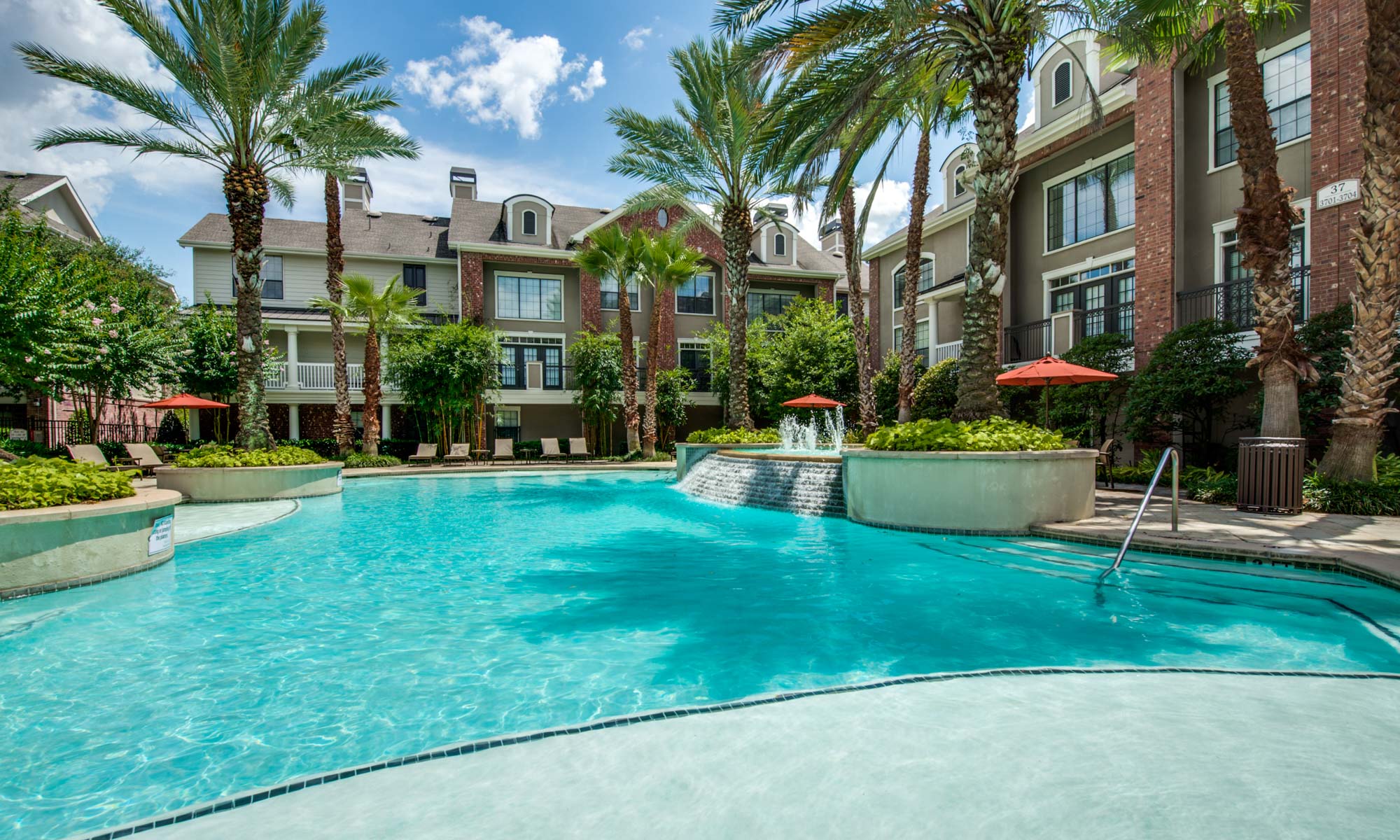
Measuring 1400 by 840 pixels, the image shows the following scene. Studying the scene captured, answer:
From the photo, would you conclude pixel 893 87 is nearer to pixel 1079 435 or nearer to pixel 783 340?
pixel 1079 435

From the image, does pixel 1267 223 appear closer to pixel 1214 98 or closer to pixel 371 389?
pixel 1214 98

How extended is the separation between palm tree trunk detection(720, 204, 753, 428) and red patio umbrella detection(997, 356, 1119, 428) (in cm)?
788

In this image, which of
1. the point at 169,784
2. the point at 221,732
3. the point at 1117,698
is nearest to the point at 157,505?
the point at 221,732

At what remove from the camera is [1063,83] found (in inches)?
763

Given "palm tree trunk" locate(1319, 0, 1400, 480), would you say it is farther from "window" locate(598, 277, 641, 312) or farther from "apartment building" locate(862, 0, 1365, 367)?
"window" locate(598, 277, 641, 312)

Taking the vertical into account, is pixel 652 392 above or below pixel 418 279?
below

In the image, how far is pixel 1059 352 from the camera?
18.0 meters

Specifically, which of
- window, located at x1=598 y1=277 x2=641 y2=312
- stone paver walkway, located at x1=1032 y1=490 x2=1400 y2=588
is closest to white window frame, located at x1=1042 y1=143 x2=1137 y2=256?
stone paver walkway, located at x1=1032 y1=490 x2=1400 y2=588

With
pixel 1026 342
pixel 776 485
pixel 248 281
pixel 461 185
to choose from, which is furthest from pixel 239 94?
pixel 1026 342

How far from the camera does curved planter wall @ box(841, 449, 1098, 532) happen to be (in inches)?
369

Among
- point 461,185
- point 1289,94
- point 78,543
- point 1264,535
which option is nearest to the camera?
point 78,543

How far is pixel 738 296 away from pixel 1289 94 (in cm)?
1268

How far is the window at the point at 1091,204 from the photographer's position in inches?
688

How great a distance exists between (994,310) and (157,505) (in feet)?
36.3
